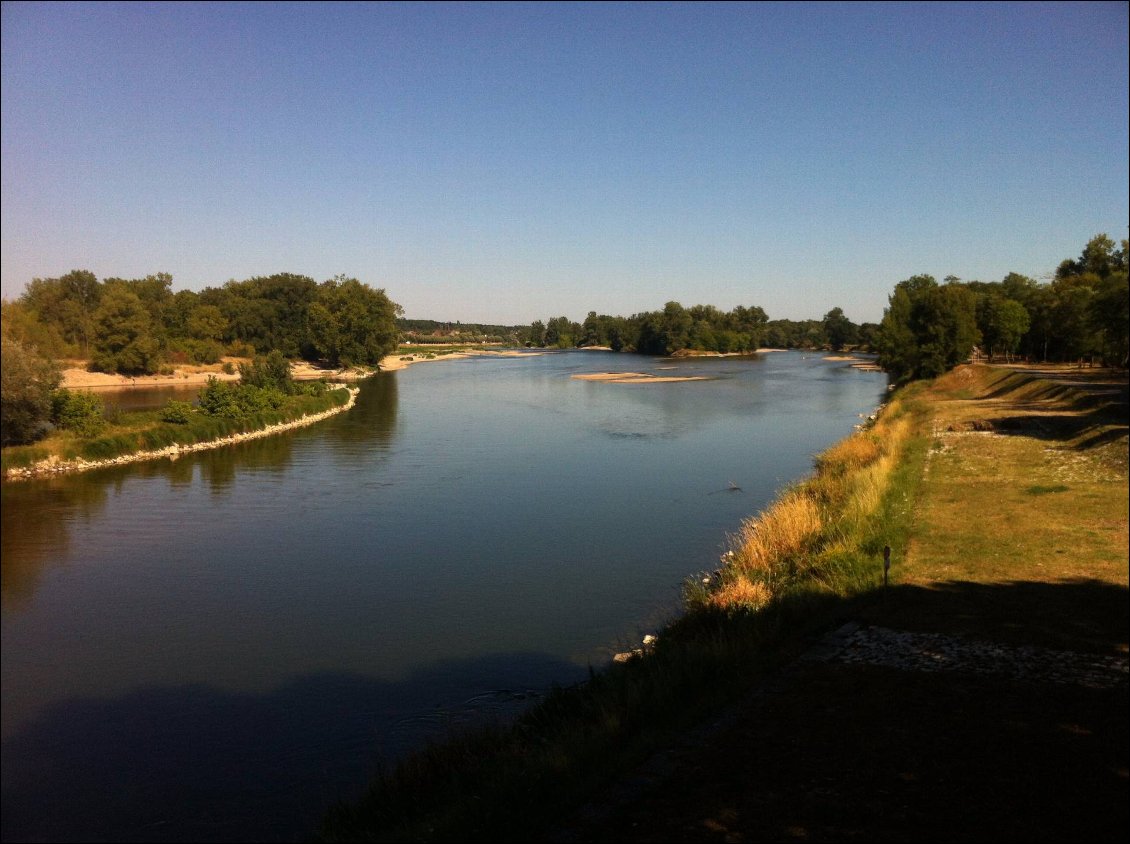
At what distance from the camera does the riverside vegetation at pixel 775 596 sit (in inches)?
209

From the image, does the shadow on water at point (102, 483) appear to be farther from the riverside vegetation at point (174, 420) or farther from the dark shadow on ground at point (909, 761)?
the dark shadow on ground at point (909, 761)

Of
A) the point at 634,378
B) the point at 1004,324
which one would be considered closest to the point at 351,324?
the point at 634,378

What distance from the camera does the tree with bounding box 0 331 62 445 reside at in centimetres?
647

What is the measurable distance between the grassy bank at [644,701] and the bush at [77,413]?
1635 cm

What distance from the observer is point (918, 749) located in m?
4.86

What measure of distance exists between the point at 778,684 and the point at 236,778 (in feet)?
16.7

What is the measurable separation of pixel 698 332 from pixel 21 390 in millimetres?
105528

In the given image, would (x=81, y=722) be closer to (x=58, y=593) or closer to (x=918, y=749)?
(x=58, y=593)

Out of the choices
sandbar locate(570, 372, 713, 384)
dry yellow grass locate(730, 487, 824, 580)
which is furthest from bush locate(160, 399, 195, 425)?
sandbar locate(570, 372, 713, 384)

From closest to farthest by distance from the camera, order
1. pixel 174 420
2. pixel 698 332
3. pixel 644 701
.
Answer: pixel 644 701 → pixel 174 420 → pixel 698 332

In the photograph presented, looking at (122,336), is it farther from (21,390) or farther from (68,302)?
(21,390)

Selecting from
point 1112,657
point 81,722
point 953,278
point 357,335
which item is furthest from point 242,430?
point 953,278

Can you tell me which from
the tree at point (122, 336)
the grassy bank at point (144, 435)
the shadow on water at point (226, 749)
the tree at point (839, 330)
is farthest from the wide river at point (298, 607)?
the tree at point (839, 330)

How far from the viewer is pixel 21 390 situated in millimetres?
8922
